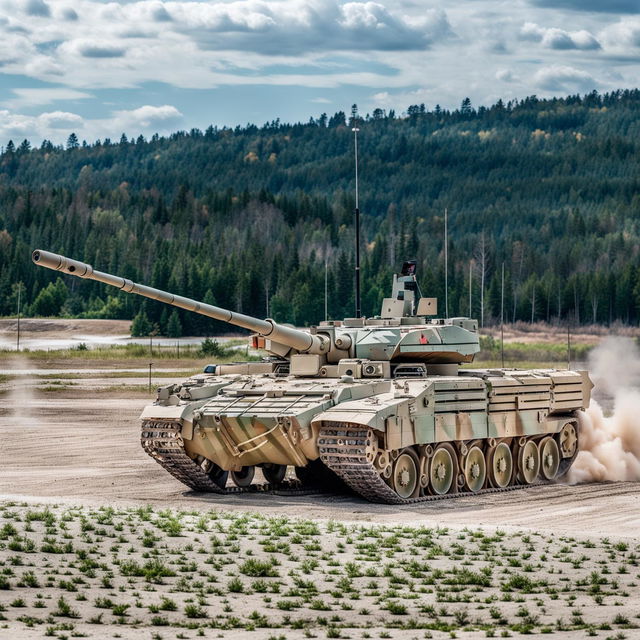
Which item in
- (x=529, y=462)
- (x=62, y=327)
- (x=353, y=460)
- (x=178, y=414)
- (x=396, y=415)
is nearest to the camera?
(x=353, y=460)

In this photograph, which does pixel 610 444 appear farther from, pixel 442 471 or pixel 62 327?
pixel 62 327

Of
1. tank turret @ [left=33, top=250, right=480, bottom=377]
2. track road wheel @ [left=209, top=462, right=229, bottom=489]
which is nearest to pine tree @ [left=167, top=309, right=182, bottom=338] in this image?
tank turret @ [left=33, top=250, right=480, bottom=377]

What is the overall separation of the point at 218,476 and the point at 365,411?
4.49 m

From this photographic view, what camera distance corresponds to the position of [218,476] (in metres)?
26.9

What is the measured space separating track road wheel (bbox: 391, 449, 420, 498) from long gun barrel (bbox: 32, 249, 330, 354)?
3.14 m

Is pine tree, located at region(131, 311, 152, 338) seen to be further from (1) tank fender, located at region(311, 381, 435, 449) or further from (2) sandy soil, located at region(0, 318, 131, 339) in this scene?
(1) tank fender, located at region(311, 381, 435, 449)

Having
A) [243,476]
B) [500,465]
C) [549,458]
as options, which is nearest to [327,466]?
[243,476]

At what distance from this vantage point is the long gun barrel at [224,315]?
23.9 meters

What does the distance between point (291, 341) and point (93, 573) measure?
10756 mm

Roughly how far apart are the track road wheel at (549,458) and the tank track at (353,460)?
6.24 metres

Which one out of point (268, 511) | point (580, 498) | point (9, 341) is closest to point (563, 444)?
point (580, 498)

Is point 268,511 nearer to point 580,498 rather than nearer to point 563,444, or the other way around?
point 580,498

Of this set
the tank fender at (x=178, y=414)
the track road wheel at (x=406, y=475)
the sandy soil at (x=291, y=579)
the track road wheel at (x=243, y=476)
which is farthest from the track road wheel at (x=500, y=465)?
the sandy soil at (x=291, y=579)

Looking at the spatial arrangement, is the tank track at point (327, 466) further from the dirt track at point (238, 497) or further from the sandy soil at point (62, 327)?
Result: the sandy soil at point (62, 327)
